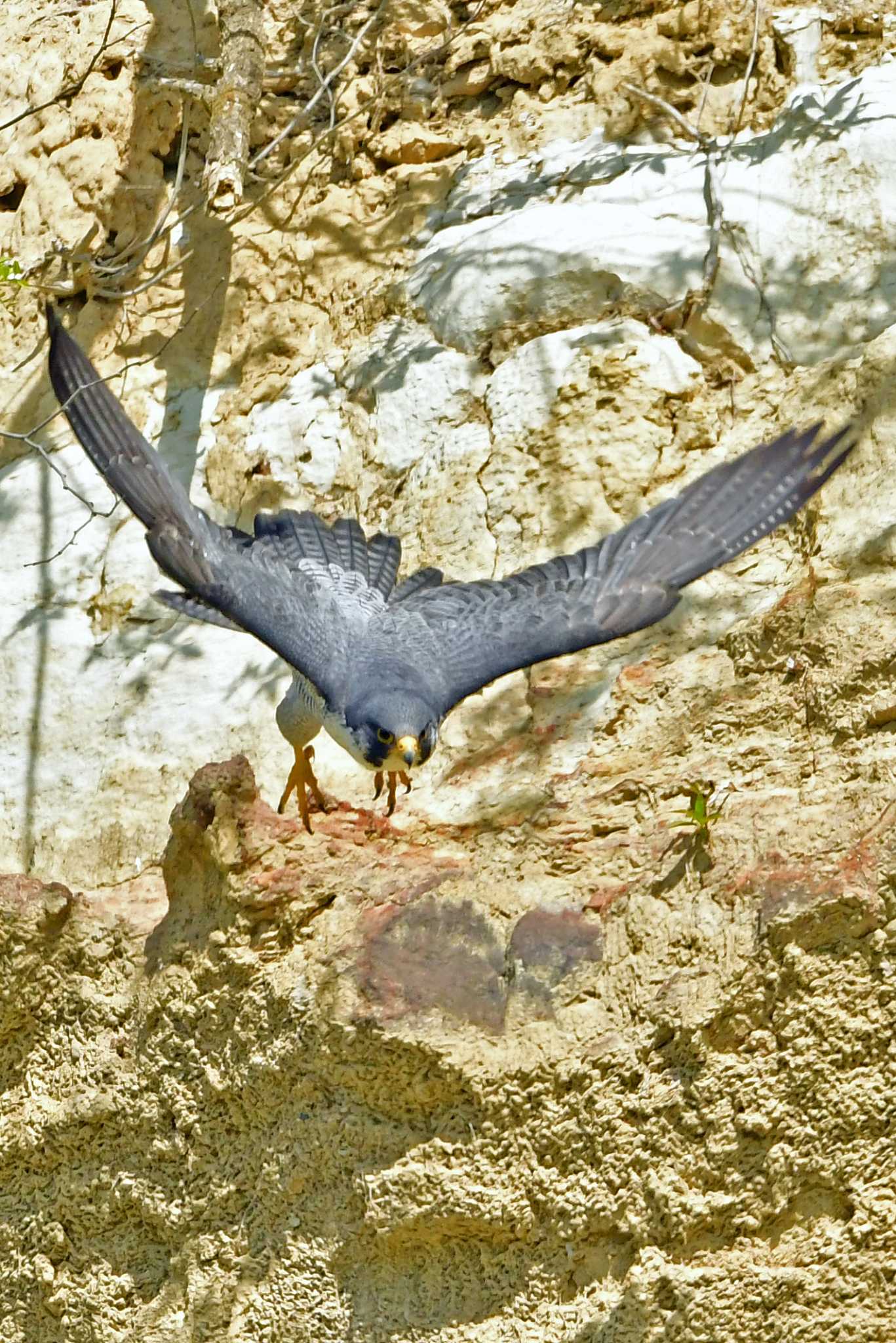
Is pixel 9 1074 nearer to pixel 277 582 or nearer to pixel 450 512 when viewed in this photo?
pixel 277 582

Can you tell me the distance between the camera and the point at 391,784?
539 centimetres

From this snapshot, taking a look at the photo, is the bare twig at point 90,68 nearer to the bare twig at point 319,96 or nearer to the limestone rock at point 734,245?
the bare twig at point 319,96

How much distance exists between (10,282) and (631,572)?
244cm

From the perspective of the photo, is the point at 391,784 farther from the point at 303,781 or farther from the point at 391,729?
the point at 391,729

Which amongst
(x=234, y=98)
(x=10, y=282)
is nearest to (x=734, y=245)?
(x=234, y=98)

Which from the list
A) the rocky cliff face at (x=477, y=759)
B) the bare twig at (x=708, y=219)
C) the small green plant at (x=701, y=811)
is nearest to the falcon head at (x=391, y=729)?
the rocky cliff face at (x=477, y=759)

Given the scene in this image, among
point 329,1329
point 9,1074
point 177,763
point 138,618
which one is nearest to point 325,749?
point 177,763

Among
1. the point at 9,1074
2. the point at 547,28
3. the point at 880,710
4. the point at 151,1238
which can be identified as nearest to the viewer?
the point at 880,710

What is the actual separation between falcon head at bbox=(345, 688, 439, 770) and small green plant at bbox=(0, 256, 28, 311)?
199 cm

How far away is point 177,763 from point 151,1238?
1.57 m

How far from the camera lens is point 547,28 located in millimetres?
6969

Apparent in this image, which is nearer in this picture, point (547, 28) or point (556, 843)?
point (556, 843)

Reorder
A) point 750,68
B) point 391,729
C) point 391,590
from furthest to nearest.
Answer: point 750,68
point 391,590
point 391,729

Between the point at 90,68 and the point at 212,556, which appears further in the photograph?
the point at 90,68
